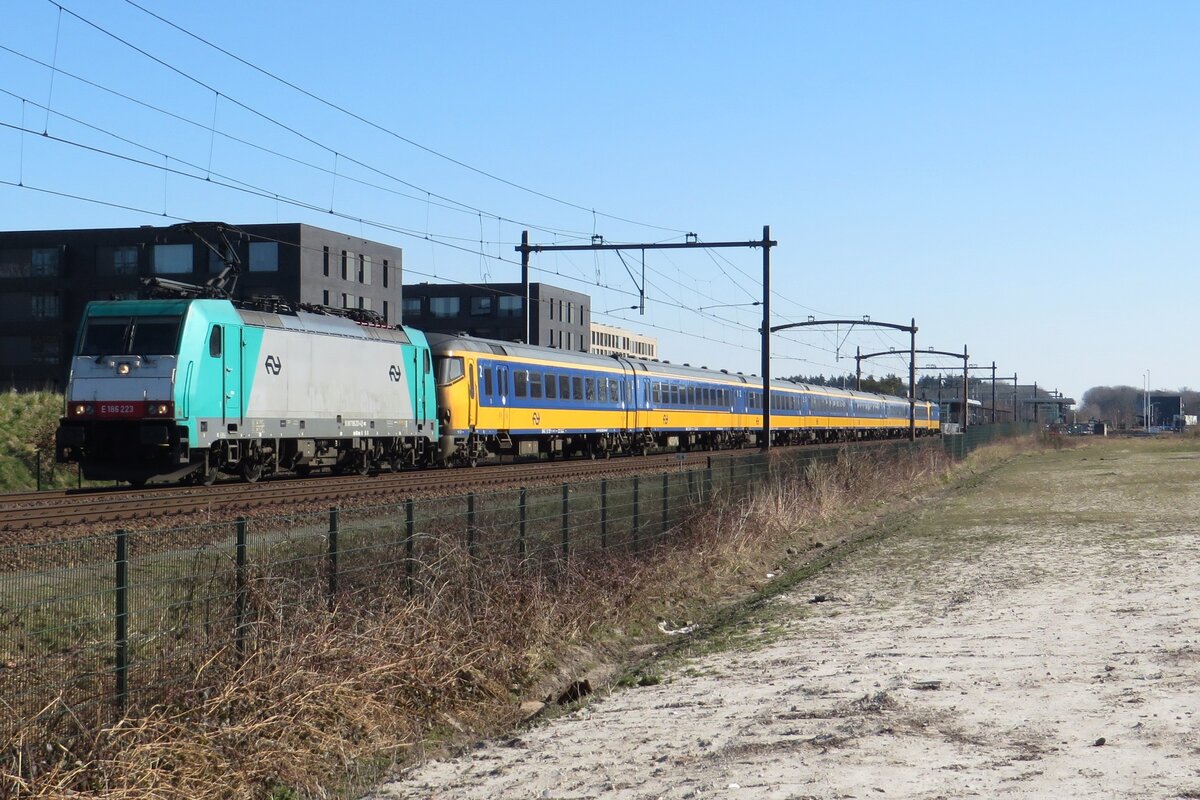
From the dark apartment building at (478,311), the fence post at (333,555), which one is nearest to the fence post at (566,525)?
the fence post at (333,555)

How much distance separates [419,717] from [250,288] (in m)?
64.9

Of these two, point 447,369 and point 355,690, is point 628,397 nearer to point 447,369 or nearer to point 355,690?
point 447,369

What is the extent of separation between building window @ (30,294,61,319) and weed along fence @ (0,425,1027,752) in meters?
63.6

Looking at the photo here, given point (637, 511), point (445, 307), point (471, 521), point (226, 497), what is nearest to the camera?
point (471, 521)

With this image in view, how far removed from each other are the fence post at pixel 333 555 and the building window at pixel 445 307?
303ft

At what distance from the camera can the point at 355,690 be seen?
910cm

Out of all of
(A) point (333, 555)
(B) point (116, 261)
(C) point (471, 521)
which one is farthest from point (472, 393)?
(B) point (116, 261)

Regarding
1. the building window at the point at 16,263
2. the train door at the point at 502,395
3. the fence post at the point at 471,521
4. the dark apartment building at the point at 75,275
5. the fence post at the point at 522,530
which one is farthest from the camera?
the building window at the point at 16,263

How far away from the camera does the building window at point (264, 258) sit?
71.5 metres

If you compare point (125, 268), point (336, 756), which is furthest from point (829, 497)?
point (125, 268)

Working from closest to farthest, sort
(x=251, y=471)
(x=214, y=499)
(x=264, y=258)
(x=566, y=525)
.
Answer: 1. (x=566, y=525)
2. (x=214, y=499)
3. (x=251, y=471)
4. (x=264, y=258)

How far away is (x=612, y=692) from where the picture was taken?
10320 millimetres

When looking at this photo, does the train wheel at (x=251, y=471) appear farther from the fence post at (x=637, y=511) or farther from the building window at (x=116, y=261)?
the building window at (x=116, y=261)

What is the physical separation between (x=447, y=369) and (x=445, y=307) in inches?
2798
